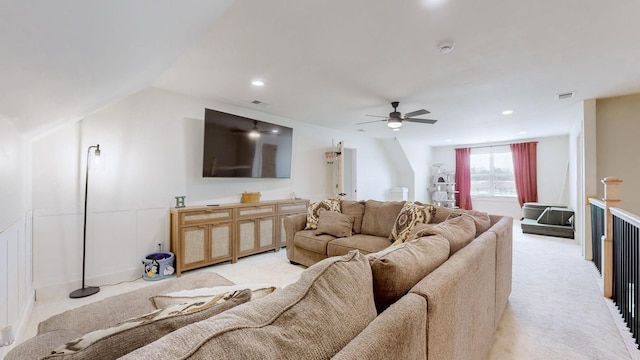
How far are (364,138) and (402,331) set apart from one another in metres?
6.38

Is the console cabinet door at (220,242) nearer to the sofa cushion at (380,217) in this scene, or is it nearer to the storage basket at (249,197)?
the storage basket at (249,197)

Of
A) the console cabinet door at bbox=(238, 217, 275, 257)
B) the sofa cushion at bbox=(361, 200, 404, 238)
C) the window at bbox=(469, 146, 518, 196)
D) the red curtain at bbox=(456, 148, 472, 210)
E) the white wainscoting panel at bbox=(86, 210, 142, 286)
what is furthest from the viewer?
the red curtain at bbox=(456, 148, 472, 210)

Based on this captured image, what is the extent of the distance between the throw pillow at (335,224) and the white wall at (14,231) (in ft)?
8.79

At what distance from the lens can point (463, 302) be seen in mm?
1258

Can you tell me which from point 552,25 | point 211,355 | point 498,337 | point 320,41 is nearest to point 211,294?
point 211,355

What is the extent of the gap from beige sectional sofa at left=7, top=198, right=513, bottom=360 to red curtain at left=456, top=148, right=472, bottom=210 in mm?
7729

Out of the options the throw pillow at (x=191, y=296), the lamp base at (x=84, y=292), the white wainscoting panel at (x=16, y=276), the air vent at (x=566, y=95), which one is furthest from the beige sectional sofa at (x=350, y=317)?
the air vent at (x=566, y=95)

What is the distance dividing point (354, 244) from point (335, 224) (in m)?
0.48

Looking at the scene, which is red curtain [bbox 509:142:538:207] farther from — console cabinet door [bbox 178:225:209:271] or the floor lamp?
the floor lamp

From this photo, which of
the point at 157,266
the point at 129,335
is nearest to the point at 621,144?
the point at 129,335

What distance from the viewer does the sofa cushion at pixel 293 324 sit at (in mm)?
539

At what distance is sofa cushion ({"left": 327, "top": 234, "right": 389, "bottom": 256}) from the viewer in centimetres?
304

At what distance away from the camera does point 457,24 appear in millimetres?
2033

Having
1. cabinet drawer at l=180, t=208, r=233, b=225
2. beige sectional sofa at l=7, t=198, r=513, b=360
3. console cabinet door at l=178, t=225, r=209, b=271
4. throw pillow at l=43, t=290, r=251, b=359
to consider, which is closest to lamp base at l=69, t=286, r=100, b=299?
console cabinet door at l=178, t=225, r=209, b=271
